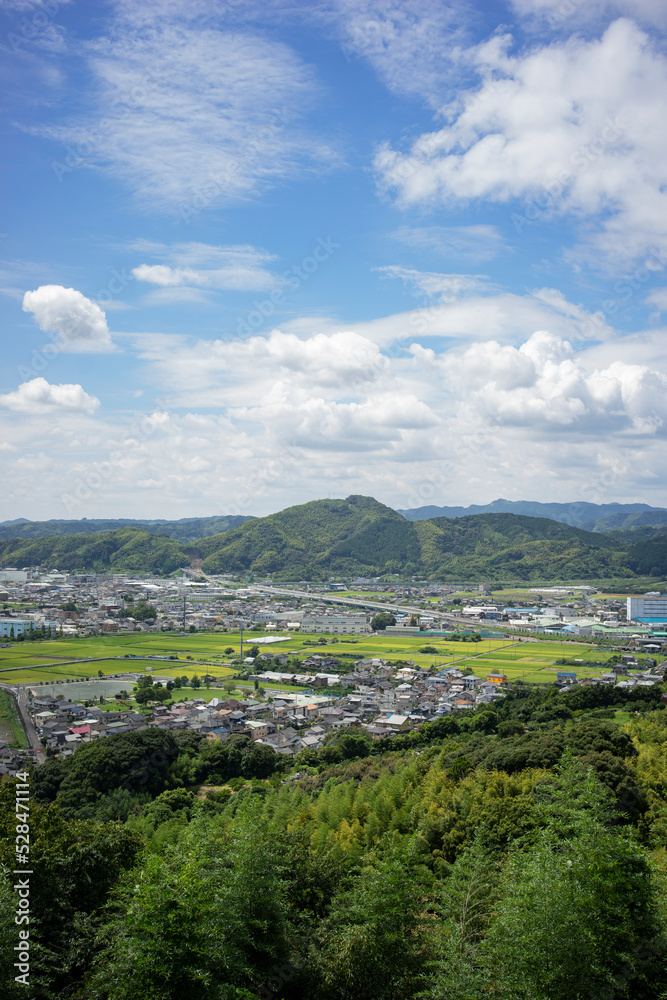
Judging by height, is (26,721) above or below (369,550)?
below

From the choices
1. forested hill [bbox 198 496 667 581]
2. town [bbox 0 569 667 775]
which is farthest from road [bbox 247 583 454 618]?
forested hill [bbox 198 496 667 581]

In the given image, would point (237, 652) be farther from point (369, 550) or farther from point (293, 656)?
point (369, 550)

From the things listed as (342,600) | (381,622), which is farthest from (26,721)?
(342,600)

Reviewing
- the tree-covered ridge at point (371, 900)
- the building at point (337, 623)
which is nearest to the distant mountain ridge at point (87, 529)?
the building at point (337, 623)

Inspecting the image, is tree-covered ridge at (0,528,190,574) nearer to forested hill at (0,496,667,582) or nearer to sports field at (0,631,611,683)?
forested hill at (0,496,667,582)

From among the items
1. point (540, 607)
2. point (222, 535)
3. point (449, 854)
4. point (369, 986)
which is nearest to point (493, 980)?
point (369, 986)

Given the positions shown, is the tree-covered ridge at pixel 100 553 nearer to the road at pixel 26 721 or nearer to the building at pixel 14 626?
the building at pixel 14 626
